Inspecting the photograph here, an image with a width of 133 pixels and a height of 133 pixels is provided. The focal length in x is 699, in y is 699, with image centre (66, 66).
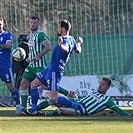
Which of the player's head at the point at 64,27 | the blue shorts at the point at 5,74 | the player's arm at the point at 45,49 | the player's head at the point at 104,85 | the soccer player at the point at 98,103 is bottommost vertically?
the soccer player at the point at 98,103

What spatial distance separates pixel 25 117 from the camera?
39.9ft

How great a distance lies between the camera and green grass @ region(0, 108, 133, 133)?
9656 mm

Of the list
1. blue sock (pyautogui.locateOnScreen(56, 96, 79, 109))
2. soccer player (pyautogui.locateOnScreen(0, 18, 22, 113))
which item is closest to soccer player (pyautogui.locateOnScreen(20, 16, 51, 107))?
soccer player (pyautogui.locateOnScreen(0, 18, 22, 113))

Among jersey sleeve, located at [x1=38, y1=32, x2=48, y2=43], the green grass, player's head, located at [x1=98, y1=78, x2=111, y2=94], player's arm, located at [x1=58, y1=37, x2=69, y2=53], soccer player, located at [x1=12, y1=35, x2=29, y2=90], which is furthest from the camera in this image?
soccer player, located at [x1=12, y1=35, x2=29, y2=90]

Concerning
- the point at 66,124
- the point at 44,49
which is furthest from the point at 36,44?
the point at 66,124

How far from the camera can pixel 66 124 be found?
10.6 metres

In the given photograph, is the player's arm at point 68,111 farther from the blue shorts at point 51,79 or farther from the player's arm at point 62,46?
the player's arm at point 62,46

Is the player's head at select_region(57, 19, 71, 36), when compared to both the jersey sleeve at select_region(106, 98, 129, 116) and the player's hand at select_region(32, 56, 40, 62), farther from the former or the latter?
the jersey sleeve at select_region(106, 98, 129, 116)

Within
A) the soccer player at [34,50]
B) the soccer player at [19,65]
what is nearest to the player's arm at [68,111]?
the soccer player at [34,50]

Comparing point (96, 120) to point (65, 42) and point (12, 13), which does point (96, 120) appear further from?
point (12, 13)

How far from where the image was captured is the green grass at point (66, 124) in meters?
9.66

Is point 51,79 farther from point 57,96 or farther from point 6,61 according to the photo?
point 6,61

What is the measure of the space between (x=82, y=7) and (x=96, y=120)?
9.18 metres

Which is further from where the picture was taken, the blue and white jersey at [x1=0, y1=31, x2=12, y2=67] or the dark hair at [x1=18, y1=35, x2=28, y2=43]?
the dark hair at [x1=18, y1=35, x2=28, y2=43]
